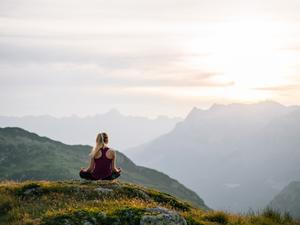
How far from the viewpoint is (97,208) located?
1523cm

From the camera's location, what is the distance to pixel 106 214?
14547 mm

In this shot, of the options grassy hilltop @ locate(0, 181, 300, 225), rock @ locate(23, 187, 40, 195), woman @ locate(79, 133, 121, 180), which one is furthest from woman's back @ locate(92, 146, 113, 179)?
rock @ locate(23, 187, 40, 195)

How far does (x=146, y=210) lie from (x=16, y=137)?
191193mm

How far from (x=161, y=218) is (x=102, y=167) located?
30.0ft

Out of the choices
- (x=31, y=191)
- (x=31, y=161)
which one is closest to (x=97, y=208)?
(x=31, y=191)

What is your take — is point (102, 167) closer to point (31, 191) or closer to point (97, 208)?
point (31, 191)

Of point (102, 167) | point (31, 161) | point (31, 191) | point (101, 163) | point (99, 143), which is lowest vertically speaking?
point (31, 161)

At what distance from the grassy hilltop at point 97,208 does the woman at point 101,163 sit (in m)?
1.10

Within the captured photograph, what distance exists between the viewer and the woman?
73.5 ft

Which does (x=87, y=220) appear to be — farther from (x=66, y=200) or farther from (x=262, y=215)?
(x=262, y=215)

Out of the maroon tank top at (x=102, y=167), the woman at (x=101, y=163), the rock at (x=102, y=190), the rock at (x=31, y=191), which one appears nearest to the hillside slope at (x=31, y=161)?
the woman at (x=101, y=163)

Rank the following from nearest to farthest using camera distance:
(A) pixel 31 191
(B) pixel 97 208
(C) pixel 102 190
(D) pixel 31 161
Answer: (B) pixel 97 208 < (C) pixel 102 190 < (A) pixel 31 191 < (D) pixel 31 161

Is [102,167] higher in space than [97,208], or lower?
higher

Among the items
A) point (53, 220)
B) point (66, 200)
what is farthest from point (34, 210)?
point (53, 220)
